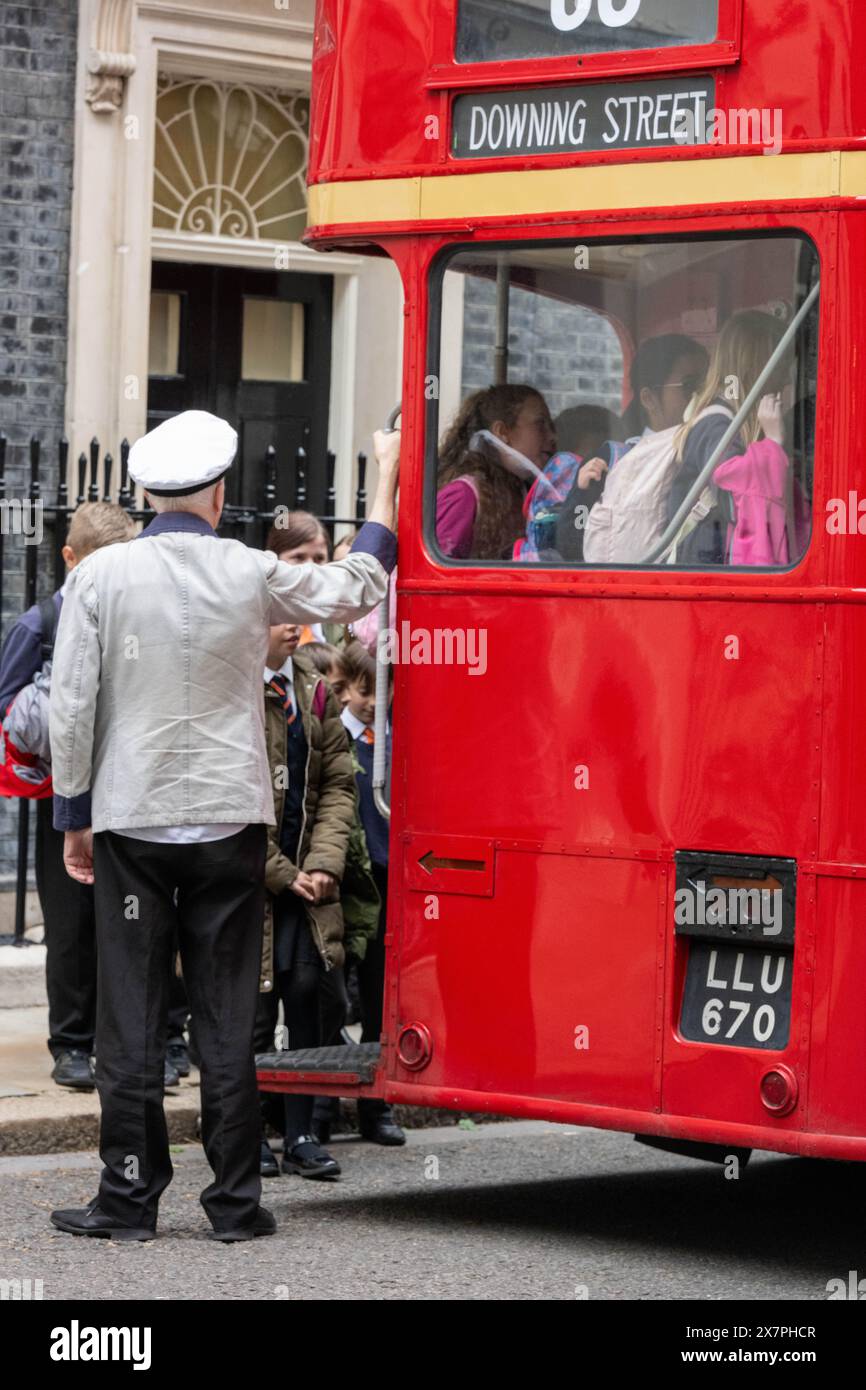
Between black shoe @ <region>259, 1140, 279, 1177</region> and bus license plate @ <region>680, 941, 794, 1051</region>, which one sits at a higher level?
bus license plate @ <region>680, 941, 794, 1051</region>

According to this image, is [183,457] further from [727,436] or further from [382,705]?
[727,436]

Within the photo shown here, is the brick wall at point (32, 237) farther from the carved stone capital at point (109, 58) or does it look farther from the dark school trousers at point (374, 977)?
the dark school trousers at point (374, 977)

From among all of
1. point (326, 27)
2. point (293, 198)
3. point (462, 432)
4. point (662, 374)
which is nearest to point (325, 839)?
point (462, 432)

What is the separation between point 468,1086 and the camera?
257 inches

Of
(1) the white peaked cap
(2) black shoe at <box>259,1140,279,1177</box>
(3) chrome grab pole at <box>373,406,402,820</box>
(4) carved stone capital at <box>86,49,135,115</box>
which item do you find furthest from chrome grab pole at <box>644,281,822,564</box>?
(4) carved stone capital at <box>86,49,135,115</box>

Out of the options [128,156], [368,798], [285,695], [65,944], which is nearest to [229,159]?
[128,156]

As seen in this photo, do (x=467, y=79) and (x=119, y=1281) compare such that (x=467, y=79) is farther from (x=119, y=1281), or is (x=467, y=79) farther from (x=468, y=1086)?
(x=119, y=1281)

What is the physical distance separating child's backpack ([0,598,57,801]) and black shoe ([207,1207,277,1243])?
5.90ft

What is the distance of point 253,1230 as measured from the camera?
640cm

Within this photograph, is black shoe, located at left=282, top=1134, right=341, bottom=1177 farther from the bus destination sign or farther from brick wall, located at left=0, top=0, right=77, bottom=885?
brick wall, located at left=0, top=0, right=77, bottom=885

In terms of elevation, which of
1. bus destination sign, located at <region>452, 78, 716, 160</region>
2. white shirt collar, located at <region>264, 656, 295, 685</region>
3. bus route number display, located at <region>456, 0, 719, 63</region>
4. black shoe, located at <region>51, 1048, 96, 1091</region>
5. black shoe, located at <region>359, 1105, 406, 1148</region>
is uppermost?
bus route number display, located at <region>456, 0, 719, 63</region>

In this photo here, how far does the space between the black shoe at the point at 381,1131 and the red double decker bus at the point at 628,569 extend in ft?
3.99

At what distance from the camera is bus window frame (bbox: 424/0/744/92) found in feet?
20.1

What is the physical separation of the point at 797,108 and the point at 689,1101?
7.93 ft
